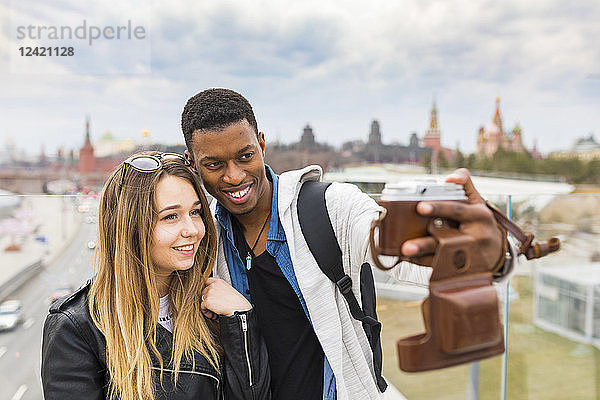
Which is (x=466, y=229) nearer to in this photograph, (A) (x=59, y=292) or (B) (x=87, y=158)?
(A) (x=59, y=292)

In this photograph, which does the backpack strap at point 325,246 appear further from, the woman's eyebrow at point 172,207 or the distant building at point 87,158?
the distant building at point 87,158

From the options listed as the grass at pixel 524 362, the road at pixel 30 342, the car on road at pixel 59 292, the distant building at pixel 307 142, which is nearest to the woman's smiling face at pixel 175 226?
the road at pixel 30 342

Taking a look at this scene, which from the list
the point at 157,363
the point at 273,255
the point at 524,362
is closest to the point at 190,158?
the point at 273,255

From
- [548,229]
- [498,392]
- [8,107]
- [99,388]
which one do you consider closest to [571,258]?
[548,229]

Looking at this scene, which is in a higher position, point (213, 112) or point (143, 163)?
point (213, 112)

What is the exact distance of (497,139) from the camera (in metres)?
33.9

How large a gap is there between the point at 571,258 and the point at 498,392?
117cm

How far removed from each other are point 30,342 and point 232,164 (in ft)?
4.03

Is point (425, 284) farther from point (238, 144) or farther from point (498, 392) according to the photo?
point (498, 392)

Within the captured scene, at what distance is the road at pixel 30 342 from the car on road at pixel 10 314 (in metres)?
0.02

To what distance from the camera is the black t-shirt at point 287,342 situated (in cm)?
142

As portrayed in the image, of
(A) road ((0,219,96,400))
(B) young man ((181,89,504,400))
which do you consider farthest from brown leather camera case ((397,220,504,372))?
(A) road ((0,219,96,400))

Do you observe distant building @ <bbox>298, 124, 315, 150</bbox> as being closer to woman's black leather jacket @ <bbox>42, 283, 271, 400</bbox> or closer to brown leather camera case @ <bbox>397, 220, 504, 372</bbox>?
woman's black leather jacket @ <bbox>42, 283, 271, 400</bbox>

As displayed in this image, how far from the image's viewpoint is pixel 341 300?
1377 mm
